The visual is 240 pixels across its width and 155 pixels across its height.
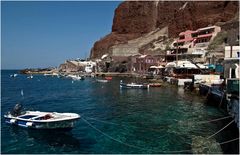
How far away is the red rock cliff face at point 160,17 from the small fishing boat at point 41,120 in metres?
101

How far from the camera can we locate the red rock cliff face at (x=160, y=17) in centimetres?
11866

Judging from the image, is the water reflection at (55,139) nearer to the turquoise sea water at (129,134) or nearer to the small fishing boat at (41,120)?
the turquoise sea water at (129,134)

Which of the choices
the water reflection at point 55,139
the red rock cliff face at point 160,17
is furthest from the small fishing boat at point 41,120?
the red rock cliff face at point 160,17

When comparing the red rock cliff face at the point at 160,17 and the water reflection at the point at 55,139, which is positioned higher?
the red rock cliff face at the point at 160,17

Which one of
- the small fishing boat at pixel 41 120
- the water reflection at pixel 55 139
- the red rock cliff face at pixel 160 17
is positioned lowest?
the water reflection at pixel 55 139

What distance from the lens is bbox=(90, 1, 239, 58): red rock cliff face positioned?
4672 inches

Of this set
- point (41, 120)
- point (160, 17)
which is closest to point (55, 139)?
point (41, 120)

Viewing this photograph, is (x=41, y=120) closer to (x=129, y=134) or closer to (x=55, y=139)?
(x=55, y=139)

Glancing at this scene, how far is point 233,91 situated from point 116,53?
361 ft

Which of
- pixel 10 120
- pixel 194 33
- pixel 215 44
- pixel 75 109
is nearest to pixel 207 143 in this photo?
pixel 10 120

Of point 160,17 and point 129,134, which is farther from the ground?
point 160,17

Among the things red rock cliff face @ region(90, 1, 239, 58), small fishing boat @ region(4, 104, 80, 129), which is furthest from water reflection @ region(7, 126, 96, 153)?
red rock cliff face @ region(90, 1, 239, 58)

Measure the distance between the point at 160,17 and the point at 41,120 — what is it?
136m

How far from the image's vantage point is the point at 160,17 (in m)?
154
